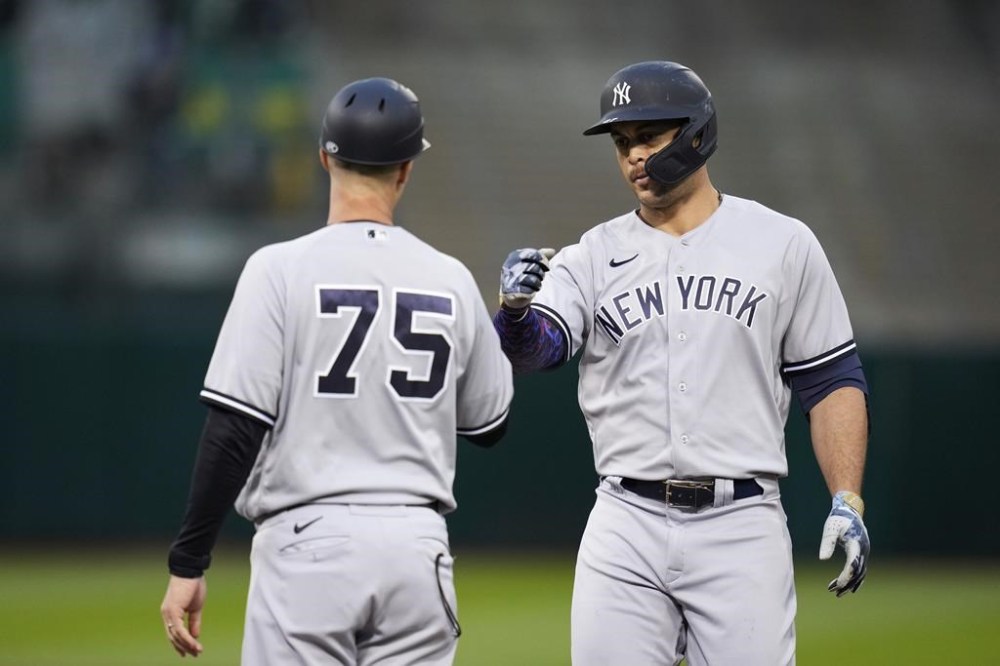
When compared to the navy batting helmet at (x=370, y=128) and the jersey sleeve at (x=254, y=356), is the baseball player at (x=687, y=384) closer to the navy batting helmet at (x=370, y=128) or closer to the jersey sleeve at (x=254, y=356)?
the navy batting helmet at (x=370, y=128)

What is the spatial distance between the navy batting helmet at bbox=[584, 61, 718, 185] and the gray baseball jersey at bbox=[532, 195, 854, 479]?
0.19 m

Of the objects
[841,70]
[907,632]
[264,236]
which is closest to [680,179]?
[907,632]

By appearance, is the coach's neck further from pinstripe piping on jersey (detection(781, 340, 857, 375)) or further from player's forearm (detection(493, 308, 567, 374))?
pinstripe piping on jersey (detection(781, 340, 857, 375))

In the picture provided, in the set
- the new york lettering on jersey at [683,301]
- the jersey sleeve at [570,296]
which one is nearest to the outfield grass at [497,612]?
the jersey sleeve at [570,296]

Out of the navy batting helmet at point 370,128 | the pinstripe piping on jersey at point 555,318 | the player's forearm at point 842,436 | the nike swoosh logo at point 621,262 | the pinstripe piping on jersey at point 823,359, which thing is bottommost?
the player's forearm at point 842,436

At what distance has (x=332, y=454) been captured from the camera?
10.8 ft

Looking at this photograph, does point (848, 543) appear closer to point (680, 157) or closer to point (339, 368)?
point (680, 157)

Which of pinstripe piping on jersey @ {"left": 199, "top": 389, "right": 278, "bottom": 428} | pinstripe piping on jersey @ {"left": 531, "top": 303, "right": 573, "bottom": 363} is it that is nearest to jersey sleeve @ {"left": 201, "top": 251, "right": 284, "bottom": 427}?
pinstripe piping on jersey @ {"left": 199, "top": 389, "right": 278, "bottom": 428}

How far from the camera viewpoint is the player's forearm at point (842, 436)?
4.10m

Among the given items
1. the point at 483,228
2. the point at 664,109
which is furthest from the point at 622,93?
the point at 483,228

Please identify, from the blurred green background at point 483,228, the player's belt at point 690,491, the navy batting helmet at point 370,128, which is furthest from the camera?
the blurred green background at point 483,228

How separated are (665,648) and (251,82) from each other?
47.3ft

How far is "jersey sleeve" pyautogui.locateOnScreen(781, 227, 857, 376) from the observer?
412 centimetres

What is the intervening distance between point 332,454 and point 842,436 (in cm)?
151
